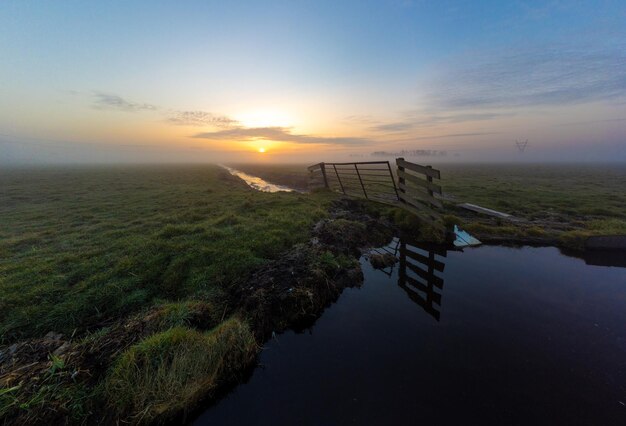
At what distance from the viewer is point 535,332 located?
4.98m

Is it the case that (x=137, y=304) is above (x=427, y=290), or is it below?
above

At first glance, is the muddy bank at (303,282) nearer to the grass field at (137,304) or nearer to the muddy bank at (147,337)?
the muddy bank at (147,337)

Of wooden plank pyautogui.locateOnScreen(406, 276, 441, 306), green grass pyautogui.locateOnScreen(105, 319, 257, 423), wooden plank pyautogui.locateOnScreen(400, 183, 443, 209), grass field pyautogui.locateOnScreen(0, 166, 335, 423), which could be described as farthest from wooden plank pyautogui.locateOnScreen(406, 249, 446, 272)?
green grass pyautogui.locateOnScreen(105, 319, 257, 423)

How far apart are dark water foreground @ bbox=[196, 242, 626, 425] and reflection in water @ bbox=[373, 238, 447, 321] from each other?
0.06 metres

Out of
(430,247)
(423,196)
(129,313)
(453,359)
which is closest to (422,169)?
(423,196)

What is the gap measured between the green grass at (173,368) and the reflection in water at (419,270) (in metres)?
4.36

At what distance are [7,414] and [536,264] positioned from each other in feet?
40.3

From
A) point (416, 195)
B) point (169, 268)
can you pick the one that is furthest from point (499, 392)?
point (416, 195)

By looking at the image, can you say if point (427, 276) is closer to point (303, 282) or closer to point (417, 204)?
point (303, 282)

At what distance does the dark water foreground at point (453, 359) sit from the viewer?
11.8 feet

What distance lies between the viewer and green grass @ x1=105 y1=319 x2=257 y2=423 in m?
3.54

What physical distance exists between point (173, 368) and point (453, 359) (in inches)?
190

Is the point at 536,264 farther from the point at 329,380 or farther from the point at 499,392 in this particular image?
the point at 329,380

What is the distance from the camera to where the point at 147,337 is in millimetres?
4430
